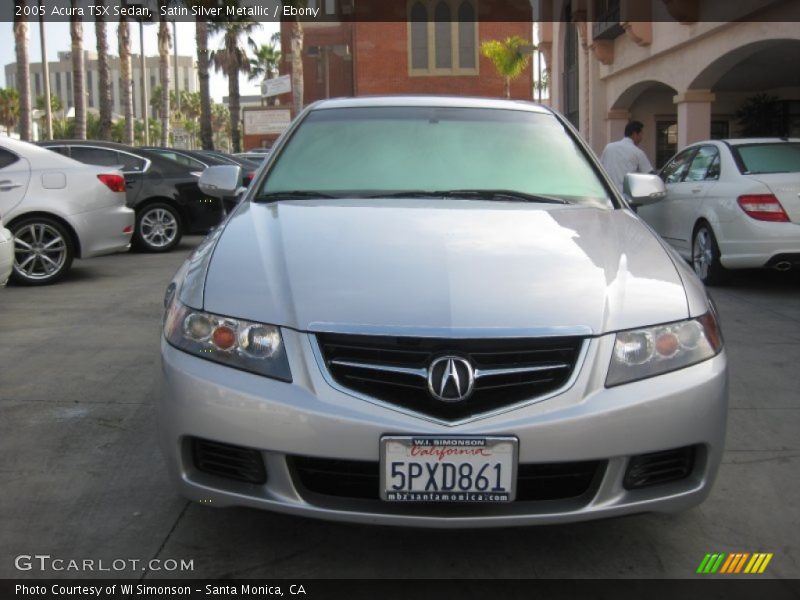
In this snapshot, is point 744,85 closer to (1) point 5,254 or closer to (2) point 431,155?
(1) point 5,254

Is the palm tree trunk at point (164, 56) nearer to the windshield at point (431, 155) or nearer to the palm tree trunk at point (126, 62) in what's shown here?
the palm tree trunk at point (126, 62)

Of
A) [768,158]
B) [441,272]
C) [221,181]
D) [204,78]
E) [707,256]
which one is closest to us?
[441,272]

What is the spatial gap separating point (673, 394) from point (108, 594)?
1712 mm

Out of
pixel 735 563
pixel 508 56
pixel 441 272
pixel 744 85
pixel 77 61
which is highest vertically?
pixel 508 56

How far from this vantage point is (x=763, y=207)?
7703 mm

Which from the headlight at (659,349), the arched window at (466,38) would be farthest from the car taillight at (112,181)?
the arched window at (466,38)

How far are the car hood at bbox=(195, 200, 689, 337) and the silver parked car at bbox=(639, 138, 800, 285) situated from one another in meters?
4.83

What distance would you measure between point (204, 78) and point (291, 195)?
2871 cm

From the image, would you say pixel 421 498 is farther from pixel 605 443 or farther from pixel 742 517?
pixel 742 517

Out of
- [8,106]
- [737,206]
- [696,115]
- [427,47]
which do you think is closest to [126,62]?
[427,47]

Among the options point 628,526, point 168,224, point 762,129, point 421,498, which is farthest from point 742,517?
point 762,129

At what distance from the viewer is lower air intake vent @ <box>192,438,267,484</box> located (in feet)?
8.31

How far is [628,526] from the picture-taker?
120 inches

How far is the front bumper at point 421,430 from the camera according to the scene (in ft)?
7.88
